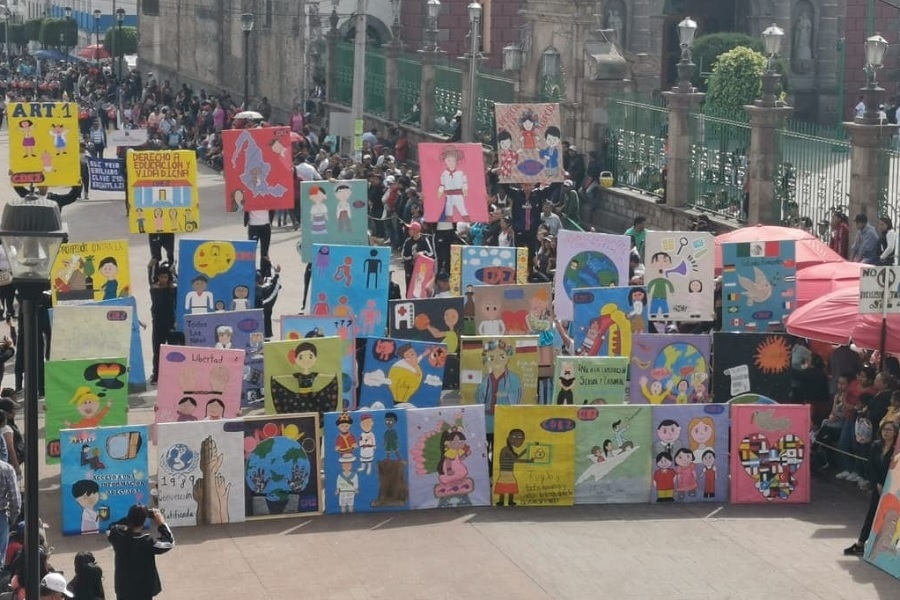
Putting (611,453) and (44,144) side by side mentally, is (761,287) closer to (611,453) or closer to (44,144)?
(611,453)

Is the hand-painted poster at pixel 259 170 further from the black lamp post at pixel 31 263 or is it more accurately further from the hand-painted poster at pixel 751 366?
the black lamp post at pixel 31 263

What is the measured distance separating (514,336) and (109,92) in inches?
1779

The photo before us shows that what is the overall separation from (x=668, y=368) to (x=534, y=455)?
2.09m

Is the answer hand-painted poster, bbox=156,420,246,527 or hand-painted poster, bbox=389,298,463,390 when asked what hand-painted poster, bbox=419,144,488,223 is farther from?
hand-painted poster, bbox=156,420,246,527

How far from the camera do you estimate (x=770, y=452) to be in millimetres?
15477

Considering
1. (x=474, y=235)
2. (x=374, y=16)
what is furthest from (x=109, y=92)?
(x=474, y=235)

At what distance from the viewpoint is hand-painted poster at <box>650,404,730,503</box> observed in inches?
608

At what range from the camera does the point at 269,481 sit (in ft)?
49.2

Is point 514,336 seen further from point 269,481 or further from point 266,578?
point 266,578

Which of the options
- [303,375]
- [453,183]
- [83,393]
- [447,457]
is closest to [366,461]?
[447,457]

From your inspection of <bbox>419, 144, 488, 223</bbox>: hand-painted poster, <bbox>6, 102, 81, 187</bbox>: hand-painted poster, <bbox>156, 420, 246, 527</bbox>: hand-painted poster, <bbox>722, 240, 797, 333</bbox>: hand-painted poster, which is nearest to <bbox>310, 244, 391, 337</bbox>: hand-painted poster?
<bbox>722, 240, 797, 333</bbox>: hand-painted poster

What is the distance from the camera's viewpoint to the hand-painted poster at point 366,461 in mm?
15102

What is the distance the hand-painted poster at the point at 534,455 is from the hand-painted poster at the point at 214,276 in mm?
5152

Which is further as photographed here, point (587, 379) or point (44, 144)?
point (44, 144)
